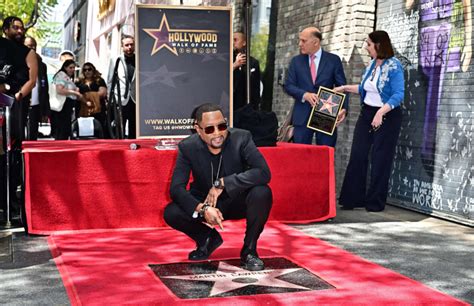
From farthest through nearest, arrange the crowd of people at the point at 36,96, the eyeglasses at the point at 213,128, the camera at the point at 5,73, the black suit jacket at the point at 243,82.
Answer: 1. the black suit jacket at the point at 243,82
2. the camera at the point at 5,73
3. the crowd of people at the point at 36,96
4. the eyeglasses at the point at 213,128

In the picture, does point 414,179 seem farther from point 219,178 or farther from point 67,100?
point 67,100

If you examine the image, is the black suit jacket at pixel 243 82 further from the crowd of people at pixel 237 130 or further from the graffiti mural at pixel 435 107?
the graffiti mural at pixel 435 107

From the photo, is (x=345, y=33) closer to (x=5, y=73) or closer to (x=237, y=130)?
(x=5, y=73)

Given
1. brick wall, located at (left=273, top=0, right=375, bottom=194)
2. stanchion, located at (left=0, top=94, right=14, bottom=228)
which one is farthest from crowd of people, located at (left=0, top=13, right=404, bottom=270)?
brick wall, located at (left=273, top=0, right=375, bottom=194)

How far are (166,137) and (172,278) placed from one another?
293cm

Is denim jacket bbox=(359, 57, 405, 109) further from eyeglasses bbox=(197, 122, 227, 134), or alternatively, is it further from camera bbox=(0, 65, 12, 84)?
camera bbox=(0, 65, 12, 84)

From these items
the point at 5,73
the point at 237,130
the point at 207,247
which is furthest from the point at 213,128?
the point at 5,73

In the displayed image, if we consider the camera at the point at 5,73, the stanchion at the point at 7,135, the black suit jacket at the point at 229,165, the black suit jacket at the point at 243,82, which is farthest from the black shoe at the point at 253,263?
the black suit jacket at the point at 243,82

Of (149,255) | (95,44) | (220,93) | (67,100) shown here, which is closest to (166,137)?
(220,93)

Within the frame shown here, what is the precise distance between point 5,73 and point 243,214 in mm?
3810

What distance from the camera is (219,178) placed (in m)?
6.14

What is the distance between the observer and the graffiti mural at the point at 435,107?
860 centimetres

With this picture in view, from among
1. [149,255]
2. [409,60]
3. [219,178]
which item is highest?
[409,60]

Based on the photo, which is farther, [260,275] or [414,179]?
[414,179]
